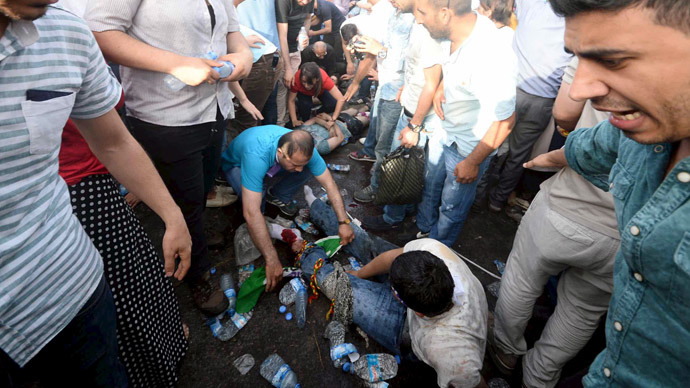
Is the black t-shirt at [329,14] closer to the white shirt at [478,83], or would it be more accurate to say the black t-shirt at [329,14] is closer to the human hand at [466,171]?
the white shirt at [478,83]

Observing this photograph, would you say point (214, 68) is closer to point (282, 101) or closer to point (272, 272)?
point (272, 272)

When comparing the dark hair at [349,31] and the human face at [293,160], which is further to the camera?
the dark hair at [349,31]

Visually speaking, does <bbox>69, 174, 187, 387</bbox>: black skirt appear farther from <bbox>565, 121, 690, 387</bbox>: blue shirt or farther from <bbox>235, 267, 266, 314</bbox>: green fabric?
<bbox>565, 121, 690, 387</bbox>: blue shirt

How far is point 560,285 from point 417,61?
2.36 m

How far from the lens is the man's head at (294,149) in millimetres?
2707

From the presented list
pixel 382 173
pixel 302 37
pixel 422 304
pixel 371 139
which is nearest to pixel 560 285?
pixel 422 304

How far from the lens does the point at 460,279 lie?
6.57ft

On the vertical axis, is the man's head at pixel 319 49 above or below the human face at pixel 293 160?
below

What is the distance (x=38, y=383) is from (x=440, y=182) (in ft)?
9.56

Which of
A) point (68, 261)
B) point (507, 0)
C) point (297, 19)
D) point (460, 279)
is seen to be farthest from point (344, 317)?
point (297, 19)

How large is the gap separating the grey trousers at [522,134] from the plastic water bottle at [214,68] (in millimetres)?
2861

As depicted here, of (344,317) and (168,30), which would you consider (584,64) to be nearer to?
(168,30)

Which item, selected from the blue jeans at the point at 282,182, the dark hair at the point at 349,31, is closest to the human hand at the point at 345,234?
the blue jeans at the point at 282,182

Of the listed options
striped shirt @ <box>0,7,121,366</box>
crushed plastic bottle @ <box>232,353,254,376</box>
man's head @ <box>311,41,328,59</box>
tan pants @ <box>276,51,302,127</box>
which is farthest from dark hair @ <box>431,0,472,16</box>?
man's head @ <box>311,41,328,59</box>
